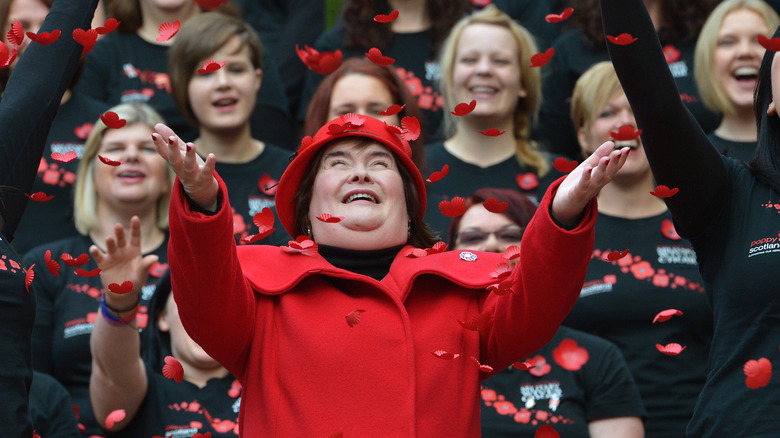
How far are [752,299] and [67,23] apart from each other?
1.96 meters

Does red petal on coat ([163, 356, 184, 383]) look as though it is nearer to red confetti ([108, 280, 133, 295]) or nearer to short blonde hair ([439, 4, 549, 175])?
red confetti ([108, 280, 133, 295])

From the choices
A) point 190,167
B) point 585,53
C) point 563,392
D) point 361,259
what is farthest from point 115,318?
point 585,53

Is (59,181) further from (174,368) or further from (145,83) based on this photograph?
(174,368)

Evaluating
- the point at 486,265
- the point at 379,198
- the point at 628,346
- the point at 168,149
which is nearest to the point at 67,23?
the point at 168,149

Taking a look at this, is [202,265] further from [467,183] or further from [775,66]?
[467,183]

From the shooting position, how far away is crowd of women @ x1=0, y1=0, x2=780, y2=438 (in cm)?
277

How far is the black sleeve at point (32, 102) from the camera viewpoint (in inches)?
116

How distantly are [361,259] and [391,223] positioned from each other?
0.41 ft

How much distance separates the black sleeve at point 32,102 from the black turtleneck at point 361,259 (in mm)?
781

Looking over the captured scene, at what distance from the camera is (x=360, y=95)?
4.60 meters

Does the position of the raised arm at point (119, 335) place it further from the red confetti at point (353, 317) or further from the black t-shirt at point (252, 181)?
the black t-shirt at point (252, 181)

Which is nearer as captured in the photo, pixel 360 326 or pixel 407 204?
pixel 360 326

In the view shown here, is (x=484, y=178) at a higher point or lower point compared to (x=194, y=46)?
lower

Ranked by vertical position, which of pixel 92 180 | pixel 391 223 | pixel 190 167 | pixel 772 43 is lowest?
pixel 92 180
